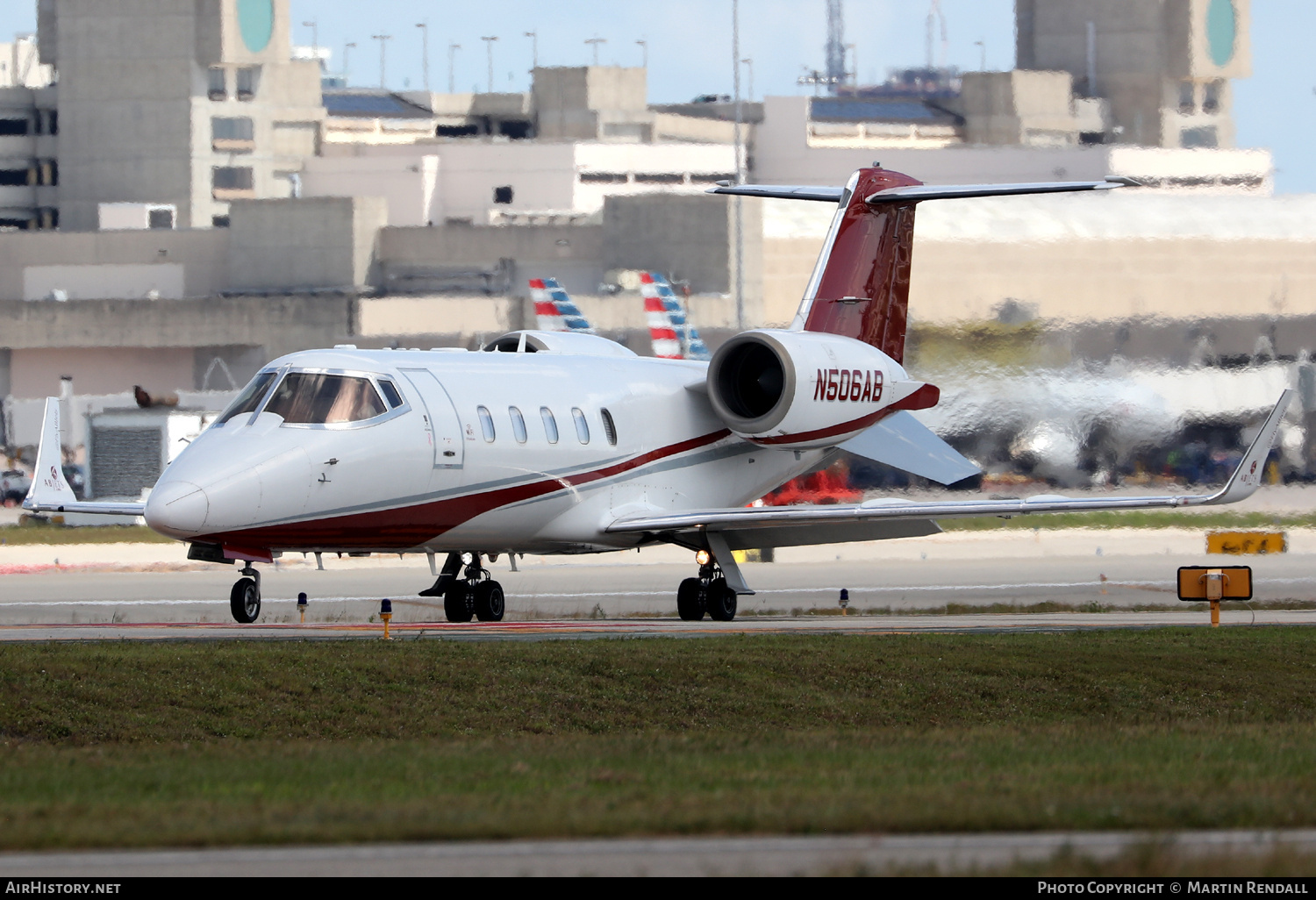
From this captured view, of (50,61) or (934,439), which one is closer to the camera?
(934,439)

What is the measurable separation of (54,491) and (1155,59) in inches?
6104

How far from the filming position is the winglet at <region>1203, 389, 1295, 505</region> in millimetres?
29844

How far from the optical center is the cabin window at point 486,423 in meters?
28.7

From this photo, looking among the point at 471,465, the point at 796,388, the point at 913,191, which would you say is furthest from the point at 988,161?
the point at 471,465

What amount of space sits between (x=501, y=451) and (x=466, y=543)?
147 cm

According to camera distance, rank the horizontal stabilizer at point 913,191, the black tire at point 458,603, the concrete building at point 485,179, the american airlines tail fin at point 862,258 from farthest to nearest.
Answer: the concrete building at point 485,179
the american airlines tail fin at point 862,258
the horizontal stabilizer at point 913,191
the black tire at point 458,603

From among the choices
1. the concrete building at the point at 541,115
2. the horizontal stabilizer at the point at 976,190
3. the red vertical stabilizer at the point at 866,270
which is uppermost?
the concrete building at the point at 541,115

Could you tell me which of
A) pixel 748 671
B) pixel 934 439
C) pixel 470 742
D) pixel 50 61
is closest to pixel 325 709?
pixel 470 742

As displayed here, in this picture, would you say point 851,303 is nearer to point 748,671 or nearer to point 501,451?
point 501,451

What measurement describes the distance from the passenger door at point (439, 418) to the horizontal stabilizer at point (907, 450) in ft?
29.4

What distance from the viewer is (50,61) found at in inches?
5753

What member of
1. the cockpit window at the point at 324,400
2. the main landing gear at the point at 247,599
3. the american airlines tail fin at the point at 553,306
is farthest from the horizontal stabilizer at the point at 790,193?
the american airlines tail fin at the point at 553,306

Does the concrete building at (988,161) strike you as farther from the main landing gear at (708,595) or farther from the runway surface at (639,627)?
the main landing gear at (708,595)

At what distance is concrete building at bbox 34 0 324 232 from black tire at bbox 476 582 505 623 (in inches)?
4315
